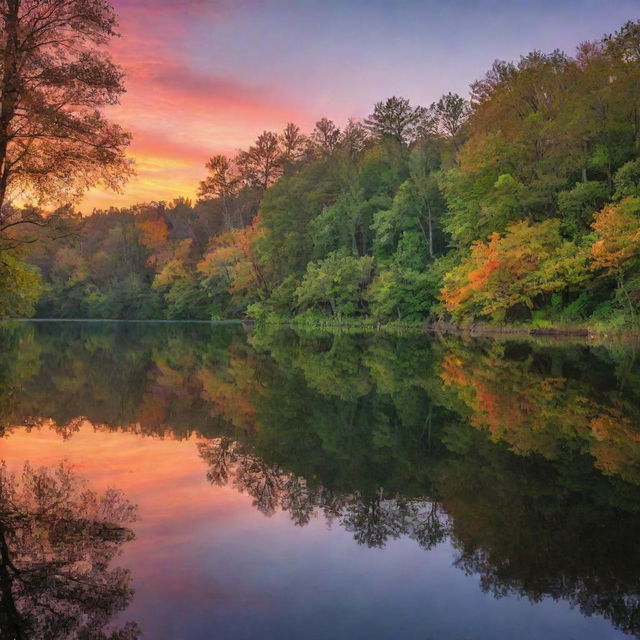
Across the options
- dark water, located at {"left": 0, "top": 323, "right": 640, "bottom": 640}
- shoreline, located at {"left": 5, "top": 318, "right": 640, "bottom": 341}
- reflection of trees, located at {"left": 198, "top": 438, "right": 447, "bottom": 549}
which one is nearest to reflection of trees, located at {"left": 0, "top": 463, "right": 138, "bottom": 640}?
dark water, located at {"left": 0, "top": 323, "right": 640, "bottom": 640}

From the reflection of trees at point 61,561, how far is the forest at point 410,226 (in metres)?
9.21

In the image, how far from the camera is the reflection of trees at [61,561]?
3.63 metres

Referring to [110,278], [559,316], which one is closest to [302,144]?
[110,278]

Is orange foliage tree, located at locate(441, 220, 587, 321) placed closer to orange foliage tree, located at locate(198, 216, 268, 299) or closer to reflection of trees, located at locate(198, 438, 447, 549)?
reflection of trees, located at locate(198, 438, 447, 549)

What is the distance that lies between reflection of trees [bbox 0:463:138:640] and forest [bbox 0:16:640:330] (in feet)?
30.2

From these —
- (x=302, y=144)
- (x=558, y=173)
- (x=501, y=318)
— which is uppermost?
(x=302, y=144)

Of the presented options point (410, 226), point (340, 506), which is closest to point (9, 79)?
point (340, 506)

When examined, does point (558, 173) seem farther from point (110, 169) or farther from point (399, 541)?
point (399, 541)

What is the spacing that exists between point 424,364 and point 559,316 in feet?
60.4

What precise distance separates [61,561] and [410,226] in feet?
151

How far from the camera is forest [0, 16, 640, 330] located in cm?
3017

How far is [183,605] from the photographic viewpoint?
3928mm

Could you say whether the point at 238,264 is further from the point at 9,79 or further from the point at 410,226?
the point at 9,79

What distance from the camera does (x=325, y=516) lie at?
18.4 feet
